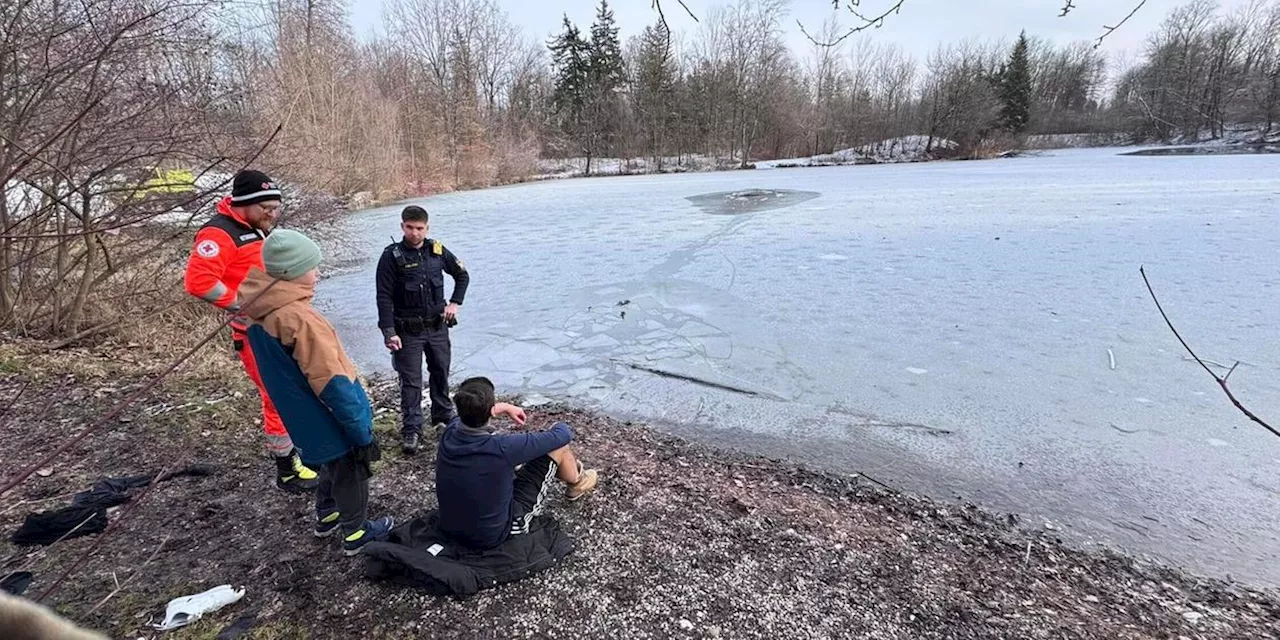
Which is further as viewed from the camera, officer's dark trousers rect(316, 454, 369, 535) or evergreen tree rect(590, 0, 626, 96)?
evergreen tree rect(590, 0, 626, 96)

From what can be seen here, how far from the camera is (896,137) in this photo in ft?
139

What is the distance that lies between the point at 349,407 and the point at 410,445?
51.1 inches

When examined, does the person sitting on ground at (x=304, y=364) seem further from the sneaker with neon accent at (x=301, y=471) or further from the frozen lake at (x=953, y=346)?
the frozen lake at (x=953, y=346)

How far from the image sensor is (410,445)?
3.58 metres

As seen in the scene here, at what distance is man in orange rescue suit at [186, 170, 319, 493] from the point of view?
2838 millimetres

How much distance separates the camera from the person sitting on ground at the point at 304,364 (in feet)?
7.54

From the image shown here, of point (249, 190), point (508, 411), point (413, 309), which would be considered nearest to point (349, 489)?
point (508, 411)

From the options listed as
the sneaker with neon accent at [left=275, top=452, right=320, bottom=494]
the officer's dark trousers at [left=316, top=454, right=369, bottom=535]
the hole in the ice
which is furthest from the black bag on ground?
the hole in the ice

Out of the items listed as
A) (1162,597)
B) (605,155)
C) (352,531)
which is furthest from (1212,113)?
(605,155)

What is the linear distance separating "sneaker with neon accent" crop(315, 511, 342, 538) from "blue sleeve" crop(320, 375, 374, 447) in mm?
484

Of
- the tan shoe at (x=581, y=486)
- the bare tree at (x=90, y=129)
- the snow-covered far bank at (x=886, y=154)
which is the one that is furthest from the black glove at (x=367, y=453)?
the snow-covered far bank at (x=886, y=154)

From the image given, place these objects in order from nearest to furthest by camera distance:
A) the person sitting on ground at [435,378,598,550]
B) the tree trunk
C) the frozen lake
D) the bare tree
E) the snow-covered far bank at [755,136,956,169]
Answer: the person sitting on ground at [435,378,598,550] → the frozen lake → the bare tree → the tree trunk → the snow-covered far bank at [755,136,956,169]

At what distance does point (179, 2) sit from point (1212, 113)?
585 centimetres

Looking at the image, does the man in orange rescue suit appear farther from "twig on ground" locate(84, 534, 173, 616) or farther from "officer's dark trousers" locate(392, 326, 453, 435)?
"officer's dark trousers" locate(392, 326, 453, 435)
